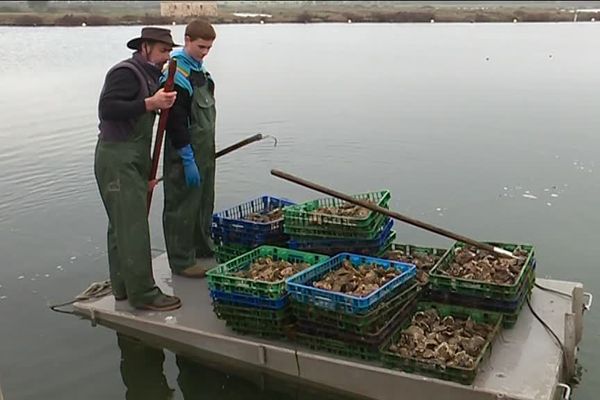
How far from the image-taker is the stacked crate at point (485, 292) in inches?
175

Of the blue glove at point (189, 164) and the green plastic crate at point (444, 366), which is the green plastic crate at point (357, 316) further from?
the blue glove at point (189, 164)

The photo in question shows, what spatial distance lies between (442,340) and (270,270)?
1.29 meters

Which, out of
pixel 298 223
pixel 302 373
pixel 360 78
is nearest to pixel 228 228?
pixel 298 223

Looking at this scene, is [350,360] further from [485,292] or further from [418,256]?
[418,256]

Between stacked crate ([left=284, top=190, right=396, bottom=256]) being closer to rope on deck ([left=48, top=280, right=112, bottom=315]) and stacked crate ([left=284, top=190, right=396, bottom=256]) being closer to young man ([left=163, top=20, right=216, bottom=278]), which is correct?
young man ([left=163, top=20, right=216, bottom=278])

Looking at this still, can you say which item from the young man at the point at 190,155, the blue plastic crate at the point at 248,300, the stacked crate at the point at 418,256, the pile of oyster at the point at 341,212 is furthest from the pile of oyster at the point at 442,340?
the young man at the point at 190,155

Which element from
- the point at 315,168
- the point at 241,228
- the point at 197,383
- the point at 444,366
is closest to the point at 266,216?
the point at 241,228

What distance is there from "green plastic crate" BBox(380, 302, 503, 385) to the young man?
6.74 ft

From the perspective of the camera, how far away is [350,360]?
4281 millimetres

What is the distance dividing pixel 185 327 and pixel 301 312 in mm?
993

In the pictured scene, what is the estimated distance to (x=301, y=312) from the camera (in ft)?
14.4

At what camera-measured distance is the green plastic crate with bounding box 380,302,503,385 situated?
388 cm

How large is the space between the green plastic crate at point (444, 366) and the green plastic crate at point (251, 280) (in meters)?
0.79

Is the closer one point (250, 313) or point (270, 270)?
point (250, 313)
